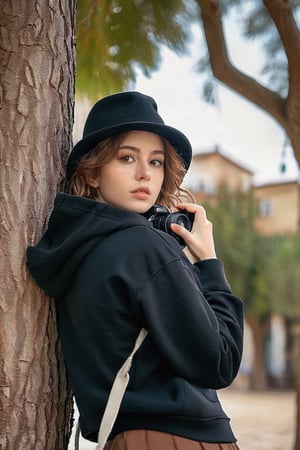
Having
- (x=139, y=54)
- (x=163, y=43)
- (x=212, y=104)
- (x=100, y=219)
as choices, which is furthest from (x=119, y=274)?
(x=212, y=104)

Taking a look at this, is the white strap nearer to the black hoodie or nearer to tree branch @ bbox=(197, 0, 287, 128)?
the black hoodie

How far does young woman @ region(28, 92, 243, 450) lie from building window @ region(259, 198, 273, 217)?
33.5 ft

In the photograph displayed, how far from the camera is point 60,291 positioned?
1338 mm

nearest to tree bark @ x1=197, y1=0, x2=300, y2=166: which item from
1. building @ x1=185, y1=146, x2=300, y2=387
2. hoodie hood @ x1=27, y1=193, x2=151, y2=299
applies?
hoodie hood @ x1=27, y1=193, x2=151, y2=299

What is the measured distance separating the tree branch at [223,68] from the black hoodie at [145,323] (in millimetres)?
2645

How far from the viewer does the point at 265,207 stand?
462 inches

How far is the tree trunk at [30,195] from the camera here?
137 centimetres

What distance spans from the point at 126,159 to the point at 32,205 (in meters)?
0.21

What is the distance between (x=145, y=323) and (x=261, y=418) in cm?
1076

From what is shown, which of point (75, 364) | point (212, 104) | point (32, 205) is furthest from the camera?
point (212, 104)

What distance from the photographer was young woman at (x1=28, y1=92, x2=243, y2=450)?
3.94 ft

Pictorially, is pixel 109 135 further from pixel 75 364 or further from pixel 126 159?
pixel 75 364

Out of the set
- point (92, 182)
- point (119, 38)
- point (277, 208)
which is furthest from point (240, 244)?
point (92, 182)

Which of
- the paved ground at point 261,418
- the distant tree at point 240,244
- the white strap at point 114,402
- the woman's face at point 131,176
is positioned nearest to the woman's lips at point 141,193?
the woman's face at point 131,176
